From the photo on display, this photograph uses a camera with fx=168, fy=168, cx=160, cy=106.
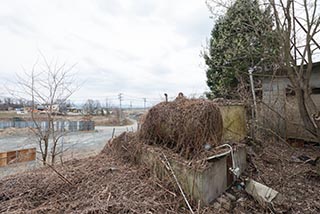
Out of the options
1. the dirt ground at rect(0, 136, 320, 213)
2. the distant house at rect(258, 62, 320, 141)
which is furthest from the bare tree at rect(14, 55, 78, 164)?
the distant house at rect(258, 62, 320, 141)

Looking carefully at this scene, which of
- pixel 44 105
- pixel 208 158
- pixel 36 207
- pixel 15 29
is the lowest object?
pixel 36 207

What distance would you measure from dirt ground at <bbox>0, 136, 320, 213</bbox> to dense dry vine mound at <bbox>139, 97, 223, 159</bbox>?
2.25 ft

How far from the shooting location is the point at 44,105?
15.1ft

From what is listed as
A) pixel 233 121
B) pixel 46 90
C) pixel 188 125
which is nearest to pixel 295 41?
pixel 233 121

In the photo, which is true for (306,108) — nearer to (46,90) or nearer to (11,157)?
(46,90)

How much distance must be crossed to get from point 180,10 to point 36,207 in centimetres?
575

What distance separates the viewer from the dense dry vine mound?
9.09 feet

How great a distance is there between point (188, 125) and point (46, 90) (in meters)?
4.02

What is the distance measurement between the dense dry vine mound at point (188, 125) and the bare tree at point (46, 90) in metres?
3.06

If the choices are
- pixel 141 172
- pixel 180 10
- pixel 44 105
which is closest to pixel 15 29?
pixel 44 105

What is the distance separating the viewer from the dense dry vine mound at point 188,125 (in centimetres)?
277

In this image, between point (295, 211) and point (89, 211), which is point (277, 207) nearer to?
point (295, 211)

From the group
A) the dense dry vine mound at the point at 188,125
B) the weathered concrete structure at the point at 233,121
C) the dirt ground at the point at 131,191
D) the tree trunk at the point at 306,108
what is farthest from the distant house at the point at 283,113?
the dense dry vine mound at the point at 188,125

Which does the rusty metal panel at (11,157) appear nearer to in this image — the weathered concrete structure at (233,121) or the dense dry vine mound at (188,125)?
the dense dry vine mound at (188,125)
